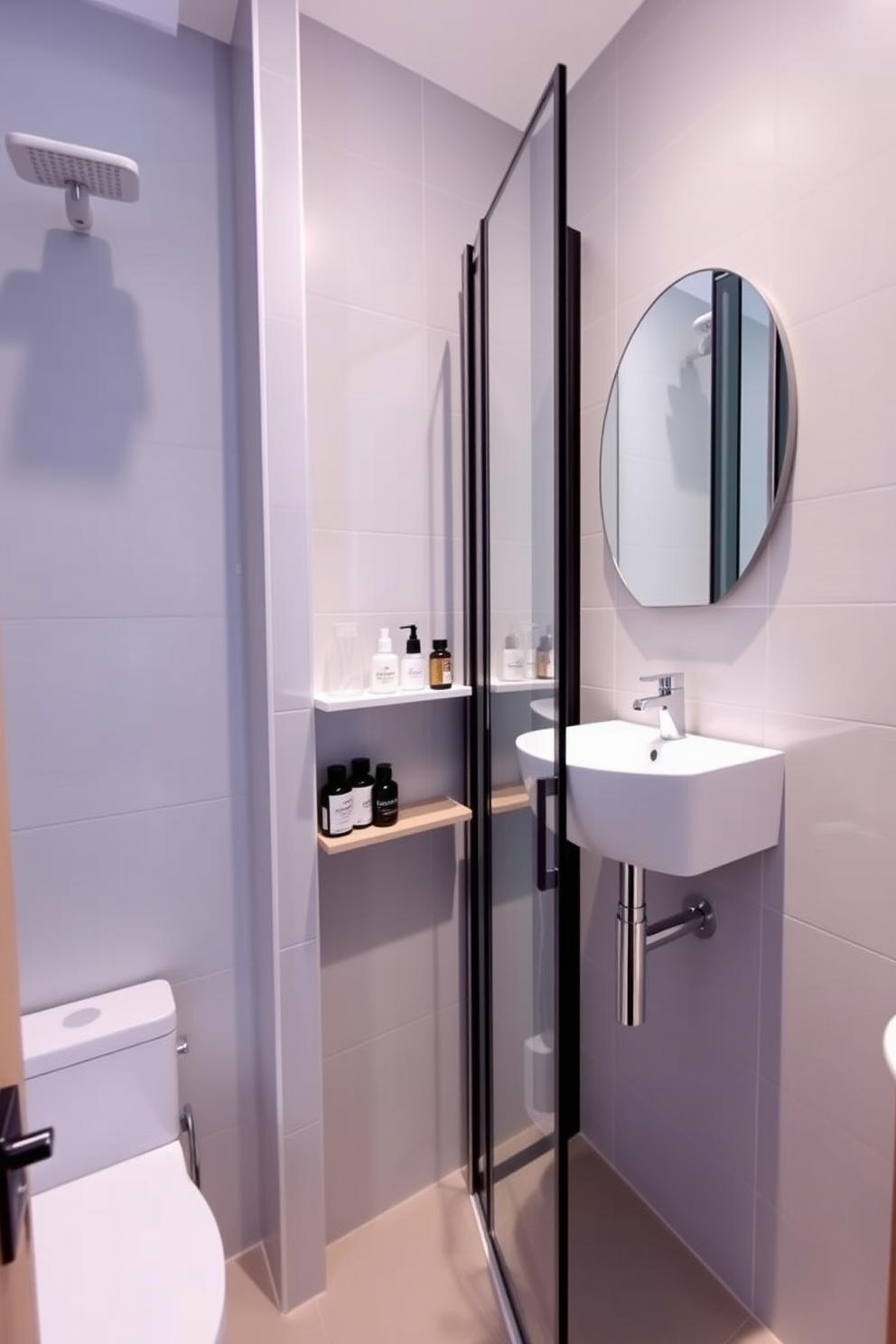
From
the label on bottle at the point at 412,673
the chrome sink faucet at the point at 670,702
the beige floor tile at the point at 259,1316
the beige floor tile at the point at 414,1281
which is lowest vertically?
the beige floor tile at the point at 414,1281

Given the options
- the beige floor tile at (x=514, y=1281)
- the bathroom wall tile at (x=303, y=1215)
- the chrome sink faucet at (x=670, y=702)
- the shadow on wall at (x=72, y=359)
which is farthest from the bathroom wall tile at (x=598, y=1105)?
the shadow on wall at (x=72, y=359)

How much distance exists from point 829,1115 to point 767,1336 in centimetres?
53

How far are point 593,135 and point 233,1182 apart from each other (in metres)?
2.59

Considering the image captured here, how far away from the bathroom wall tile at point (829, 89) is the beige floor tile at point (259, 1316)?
2361mm

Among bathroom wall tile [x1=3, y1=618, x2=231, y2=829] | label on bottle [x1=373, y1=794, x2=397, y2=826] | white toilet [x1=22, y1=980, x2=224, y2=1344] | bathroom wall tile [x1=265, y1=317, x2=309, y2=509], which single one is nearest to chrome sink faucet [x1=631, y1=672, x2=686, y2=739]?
label on bottle [x1=373, y1=794, x2=397, y2=826]

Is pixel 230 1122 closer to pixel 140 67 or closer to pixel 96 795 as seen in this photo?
pixel 96 795

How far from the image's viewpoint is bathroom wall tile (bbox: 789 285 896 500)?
972mm

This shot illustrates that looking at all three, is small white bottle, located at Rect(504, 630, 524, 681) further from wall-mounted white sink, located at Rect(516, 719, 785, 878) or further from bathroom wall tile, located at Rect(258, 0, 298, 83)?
bathroom wall tile, located at Rect(258, 0, 298, 83)

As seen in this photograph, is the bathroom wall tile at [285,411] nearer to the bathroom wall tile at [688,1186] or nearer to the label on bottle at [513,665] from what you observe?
the label on bottle at [513,665]

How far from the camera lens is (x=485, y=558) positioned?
1.39 metres

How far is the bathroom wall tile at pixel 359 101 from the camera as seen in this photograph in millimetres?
1278

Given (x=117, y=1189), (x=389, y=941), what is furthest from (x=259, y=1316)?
(x=389, y=941)

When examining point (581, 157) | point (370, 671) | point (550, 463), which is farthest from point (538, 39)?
point (370, 671)

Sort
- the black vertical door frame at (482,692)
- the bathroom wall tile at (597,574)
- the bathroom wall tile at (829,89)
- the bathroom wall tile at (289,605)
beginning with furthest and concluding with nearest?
the bathroom wall tile at (597,574), the black vertical door frame at (482,692), the bathroom wall tile at (289,605), the bathroom wall tile at (829,89)
